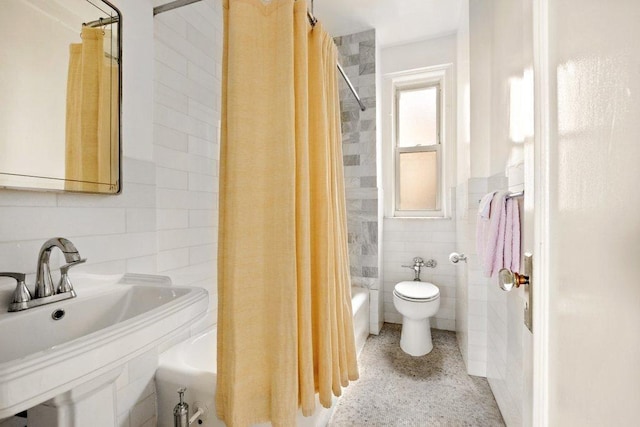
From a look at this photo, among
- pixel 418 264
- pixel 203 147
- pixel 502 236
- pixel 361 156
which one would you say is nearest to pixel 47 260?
pixel 203 147

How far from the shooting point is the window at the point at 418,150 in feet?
9.57

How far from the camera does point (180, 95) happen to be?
1473mm

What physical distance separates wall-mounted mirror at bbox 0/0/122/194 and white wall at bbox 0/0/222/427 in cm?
5

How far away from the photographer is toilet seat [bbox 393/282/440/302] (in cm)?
217

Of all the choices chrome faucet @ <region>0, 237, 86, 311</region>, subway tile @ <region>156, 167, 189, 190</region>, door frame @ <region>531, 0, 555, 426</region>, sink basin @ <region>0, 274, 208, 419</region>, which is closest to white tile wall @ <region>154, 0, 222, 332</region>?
subway tile @ <region>156, 167, 189, 190</region>

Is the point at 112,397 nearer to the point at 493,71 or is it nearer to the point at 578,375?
the point at 578,375

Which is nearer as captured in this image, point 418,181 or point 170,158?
point 170,158

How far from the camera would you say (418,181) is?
2984 mm

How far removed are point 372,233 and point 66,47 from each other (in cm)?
225

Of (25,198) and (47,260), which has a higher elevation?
(25,198)

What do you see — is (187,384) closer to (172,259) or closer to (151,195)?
(172,259)

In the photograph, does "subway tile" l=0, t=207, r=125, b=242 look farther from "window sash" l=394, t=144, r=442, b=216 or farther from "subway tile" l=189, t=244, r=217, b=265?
"window sash" l=394, t=144, r=442, b=216

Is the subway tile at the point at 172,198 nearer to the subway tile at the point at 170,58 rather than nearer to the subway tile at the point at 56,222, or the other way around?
the subway tile at the point at 56,222

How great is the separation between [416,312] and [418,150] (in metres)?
1.61
